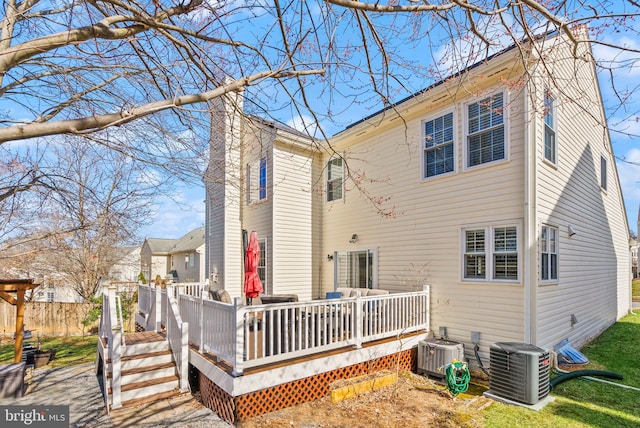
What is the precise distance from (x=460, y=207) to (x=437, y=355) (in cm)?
302

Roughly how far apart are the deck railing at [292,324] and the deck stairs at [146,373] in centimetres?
56

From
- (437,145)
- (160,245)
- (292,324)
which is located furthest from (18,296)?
(160,245)

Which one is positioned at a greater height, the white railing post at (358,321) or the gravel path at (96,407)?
the white railing post at (358,321)

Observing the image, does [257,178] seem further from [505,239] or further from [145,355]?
[505,239]

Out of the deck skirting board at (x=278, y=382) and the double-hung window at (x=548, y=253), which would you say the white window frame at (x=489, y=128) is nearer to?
the double-hung window at (x=548, y=253)

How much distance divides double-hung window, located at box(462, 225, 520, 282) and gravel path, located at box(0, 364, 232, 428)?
5.24 meters

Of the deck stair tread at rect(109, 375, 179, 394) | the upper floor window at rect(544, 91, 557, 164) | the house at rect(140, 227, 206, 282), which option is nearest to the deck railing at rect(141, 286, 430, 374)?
the deck stair tread at rect(109, 375, 179, 394)

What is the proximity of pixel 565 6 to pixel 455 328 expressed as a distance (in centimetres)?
588

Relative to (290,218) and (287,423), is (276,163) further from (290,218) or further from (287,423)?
(287,423)

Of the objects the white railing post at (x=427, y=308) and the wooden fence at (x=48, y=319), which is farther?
the wooden fence at (x=48, y=319)

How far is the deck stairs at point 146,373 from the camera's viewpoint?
5.42m

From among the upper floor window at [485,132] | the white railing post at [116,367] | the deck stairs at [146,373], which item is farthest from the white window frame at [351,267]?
A: the white railing post at [116,367]

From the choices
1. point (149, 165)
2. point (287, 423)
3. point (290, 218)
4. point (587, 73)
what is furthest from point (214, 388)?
point (587, 73)

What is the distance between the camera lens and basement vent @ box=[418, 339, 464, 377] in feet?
21.0
